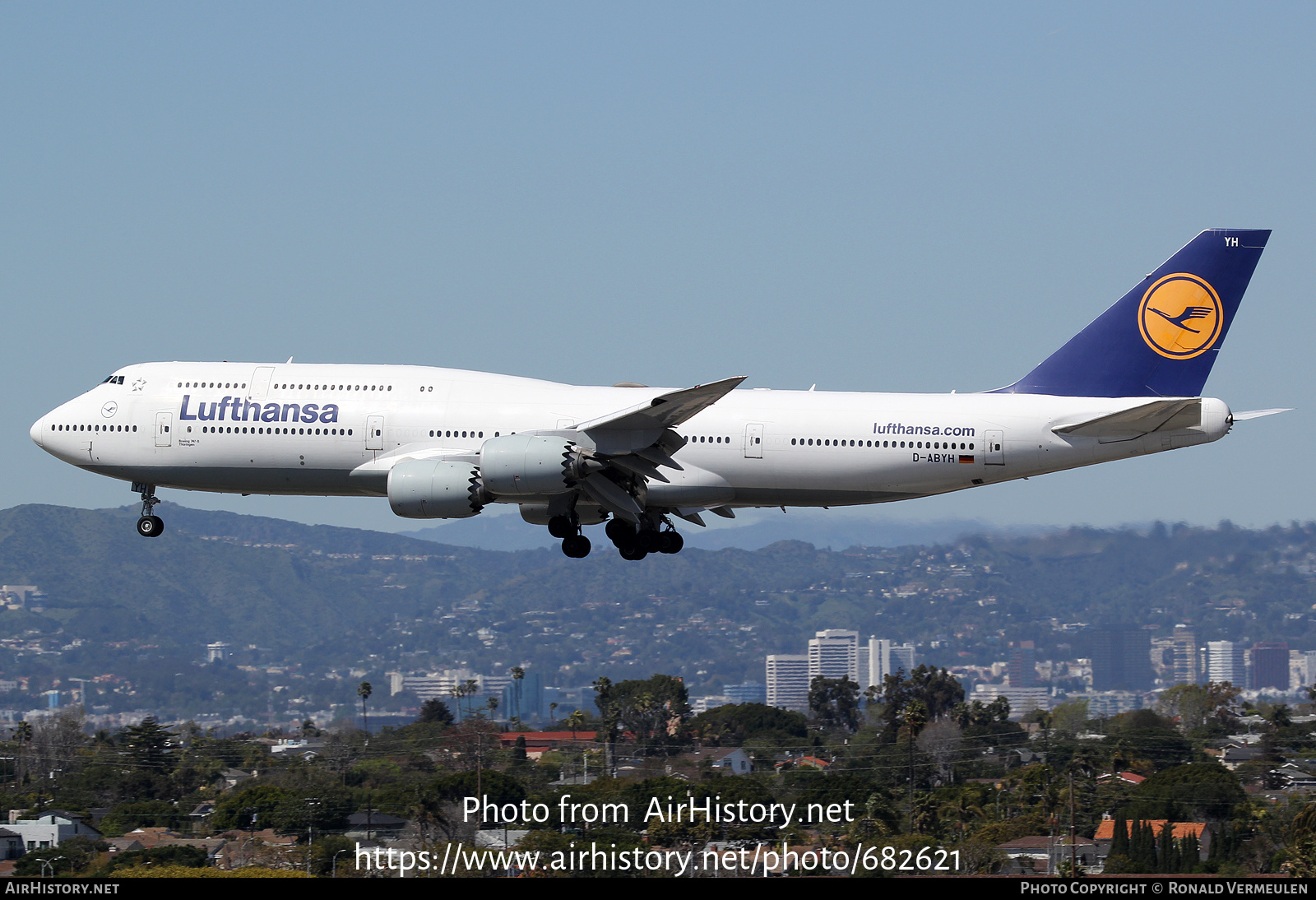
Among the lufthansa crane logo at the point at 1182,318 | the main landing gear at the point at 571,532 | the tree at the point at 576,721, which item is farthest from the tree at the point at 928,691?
the main landing gear at the point at 571,532

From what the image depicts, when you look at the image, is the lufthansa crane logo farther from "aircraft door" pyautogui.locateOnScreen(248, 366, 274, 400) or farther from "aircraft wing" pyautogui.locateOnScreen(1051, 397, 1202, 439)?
"aircraft door" pyautogui.locateOnScreen(248, 366, 274, 400)

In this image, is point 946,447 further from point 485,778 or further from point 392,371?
point 485,778

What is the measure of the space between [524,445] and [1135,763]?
4233 cm

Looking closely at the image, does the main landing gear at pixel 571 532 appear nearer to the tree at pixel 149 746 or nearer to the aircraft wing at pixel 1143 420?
the aircraft wing at pixel 1143 420

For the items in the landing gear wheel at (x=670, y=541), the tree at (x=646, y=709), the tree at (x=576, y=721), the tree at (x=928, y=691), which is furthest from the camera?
the tree at (x=928, y=691)

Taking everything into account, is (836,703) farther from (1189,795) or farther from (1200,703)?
(1189,795)

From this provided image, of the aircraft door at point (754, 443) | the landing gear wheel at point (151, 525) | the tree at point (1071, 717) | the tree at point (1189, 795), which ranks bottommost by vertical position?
the tree at point (1189, 795)

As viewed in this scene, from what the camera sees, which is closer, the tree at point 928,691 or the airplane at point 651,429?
the airplane at point 651,429

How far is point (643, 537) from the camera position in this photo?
38.4 m

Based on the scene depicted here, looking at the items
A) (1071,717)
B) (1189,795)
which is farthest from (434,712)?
(1189,795)

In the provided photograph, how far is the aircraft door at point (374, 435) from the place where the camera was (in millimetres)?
35719

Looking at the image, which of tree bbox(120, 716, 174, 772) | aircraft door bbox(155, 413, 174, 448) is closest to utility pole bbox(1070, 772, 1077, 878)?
aircraft door bbox(155, 413, 174, 448)

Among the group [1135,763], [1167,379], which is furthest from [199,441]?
[1135,763]
